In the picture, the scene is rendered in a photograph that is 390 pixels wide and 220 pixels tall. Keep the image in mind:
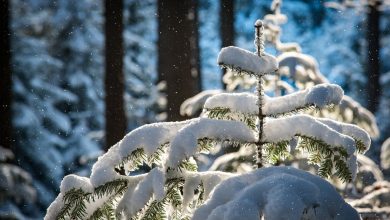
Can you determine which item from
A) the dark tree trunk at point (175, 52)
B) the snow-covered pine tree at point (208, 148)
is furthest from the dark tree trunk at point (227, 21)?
the snow-covered pine tree at point (208, 148)

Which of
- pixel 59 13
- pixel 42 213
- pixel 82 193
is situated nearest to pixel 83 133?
pixel 42 213

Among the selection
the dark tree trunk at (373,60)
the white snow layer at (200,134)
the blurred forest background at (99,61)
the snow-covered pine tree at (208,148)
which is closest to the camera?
the white snow layer at (200,134)

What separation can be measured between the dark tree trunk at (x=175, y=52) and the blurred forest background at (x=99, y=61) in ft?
0.65

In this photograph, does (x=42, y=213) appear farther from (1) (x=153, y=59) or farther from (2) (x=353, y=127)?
(2) (x=353, y=127)

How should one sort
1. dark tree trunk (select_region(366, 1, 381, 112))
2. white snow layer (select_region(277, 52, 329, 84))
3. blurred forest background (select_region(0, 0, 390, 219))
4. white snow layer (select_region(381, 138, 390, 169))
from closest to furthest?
1. white snow layer (select_region(381, 138, 390, 169))
2. white snow layer (select_region(277, 52, 329, 84))
3. blurred forest background (select_region(0, 0, 390, 219))
4. dark tree trunk (select_region(366, 1, 381, 112))

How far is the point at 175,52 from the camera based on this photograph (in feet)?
24.5

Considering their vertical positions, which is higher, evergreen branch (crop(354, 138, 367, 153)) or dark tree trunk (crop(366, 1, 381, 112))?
evergreen branch (crop(354, 138, 367, 153))

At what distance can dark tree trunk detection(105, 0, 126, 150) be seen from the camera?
24.0 ft

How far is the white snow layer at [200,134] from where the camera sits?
1.73 meters

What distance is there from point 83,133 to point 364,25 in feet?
26.7

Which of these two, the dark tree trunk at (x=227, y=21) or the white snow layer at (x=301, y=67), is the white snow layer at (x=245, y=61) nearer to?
the white snow layer at (x=301, y=67)

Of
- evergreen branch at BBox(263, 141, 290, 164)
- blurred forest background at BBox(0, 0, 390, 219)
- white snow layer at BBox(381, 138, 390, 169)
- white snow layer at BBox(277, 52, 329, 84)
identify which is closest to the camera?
evergreen branch at BBox(263, 141, 290, 164)

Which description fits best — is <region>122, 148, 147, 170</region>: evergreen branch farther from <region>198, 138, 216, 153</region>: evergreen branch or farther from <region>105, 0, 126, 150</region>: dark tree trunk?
<region>105, 0, 126, 150</region>: dark tree trunk

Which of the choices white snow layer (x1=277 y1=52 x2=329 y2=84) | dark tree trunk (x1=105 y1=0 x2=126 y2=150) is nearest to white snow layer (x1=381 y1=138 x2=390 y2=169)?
white snow layer (x1=277 y1=52 x2=329 y2=84)
